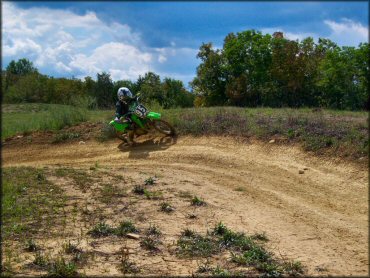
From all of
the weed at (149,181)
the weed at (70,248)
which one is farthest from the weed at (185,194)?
the weed at (70,248)

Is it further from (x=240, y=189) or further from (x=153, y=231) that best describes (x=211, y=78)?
(x=153, y=231)

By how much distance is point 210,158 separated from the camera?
12.6 metres

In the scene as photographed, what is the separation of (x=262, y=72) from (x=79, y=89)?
17724 millimetres

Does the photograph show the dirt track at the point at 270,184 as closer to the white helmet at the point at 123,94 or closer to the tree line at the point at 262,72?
the white helmet at the point at 123,94

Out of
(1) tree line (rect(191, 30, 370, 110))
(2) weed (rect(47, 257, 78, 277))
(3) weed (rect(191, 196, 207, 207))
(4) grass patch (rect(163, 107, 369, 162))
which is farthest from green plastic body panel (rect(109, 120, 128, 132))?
(1) tree line (rect(191, 30, 370, 110))

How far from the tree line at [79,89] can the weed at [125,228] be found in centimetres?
508

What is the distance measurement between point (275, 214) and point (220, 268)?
298 centimetres

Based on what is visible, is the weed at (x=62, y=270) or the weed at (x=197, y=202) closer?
the weed at (x=62, y=270)

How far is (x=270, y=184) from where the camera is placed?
33.9 feet

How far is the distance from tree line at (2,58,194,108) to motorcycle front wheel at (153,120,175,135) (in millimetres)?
1943

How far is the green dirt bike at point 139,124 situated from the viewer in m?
14.7

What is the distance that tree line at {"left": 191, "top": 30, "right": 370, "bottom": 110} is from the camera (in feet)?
130

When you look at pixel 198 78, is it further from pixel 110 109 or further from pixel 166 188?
pixel 166 188

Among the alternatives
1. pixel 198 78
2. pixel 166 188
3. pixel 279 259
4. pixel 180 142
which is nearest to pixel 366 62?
pixel 198 78
